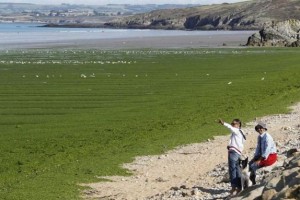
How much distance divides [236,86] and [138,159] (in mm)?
22860

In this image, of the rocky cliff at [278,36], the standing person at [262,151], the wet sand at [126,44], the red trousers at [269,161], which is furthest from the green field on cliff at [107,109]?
the rocky cliff at [278,36]

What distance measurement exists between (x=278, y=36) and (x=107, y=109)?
7670 cm

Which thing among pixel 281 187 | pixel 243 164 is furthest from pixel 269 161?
pixel 281 187

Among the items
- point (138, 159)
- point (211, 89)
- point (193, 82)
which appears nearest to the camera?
point (138, 159)

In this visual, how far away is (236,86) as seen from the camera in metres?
46.5

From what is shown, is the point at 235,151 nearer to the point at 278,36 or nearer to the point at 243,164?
the point at 243,164

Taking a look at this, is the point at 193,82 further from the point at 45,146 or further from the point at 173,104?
the point at 45,146

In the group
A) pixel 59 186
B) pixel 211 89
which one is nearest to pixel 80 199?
pixel 59 186

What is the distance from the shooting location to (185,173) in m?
22.1

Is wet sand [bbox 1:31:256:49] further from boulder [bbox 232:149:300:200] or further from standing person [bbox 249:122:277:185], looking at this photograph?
boulder [bbox 232:149:300:200]

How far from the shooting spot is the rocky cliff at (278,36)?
349ft

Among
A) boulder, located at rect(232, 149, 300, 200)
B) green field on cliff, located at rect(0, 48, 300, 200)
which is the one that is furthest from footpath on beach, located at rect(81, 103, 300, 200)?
boulder, located at rect(232, 149, 300, 200)

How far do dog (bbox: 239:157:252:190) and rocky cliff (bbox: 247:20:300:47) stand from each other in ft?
288

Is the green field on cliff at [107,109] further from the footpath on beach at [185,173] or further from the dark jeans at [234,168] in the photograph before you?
the dark jeans at [234,168]
